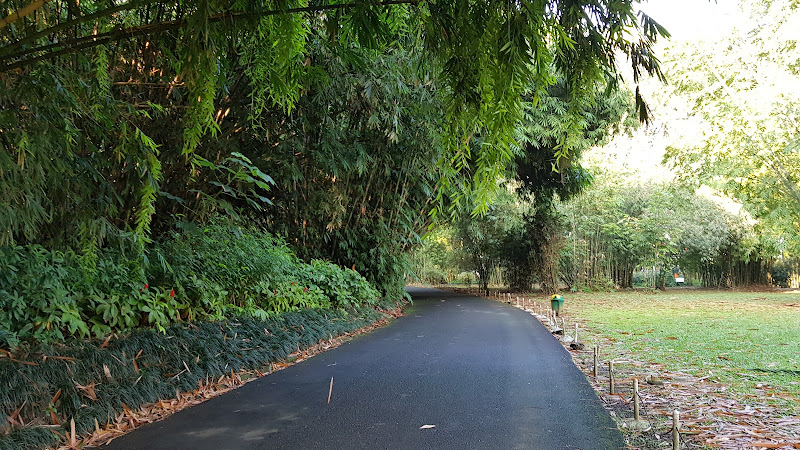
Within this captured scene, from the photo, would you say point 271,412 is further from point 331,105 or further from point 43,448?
point 331,105

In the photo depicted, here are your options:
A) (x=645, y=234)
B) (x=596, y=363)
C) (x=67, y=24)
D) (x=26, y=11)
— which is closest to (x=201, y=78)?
(x=67, y=24)

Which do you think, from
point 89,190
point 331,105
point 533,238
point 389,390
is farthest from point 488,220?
point 89,190

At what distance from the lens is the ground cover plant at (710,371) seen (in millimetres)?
4043

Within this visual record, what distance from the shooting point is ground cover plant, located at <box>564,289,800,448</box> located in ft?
13.3

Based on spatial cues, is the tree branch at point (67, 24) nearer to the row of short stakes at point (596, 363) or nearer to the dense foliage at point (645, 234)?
the row of short stakes at point (596, 363)

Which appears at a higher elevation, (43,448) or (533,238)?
(533,238)

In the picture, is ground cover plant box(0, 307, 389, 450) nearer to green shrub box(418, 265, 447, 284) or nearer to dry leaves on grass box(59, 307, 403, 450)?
dry leaves on grass box(59, 307, 403, 450)

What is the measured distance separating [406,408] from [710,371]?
12.9 feet

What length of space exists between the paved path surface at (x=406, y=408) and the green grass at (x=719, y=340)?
1529mm

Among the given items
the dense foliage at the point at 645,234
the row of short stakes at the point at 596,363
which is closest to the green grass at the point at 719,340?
the row of short stakes at the point at 596,363

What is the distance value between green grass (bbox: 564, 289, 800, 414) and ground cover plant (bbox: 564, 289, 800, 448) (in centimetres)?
1

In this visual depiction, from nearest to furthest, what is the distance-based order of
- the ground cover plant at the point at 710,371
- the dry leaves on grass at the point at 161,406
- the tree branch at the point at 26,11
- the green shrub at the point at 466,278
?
1. the tree branch at the point at 26,11
2. the dry leaves on grass at the point at 161,406
3. the ground cover plant at the point at 710,371
4. the green shrub at the point at 466,278

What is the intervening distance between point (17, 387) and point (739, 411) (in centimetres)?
547

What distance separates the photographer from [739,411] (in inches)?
178
